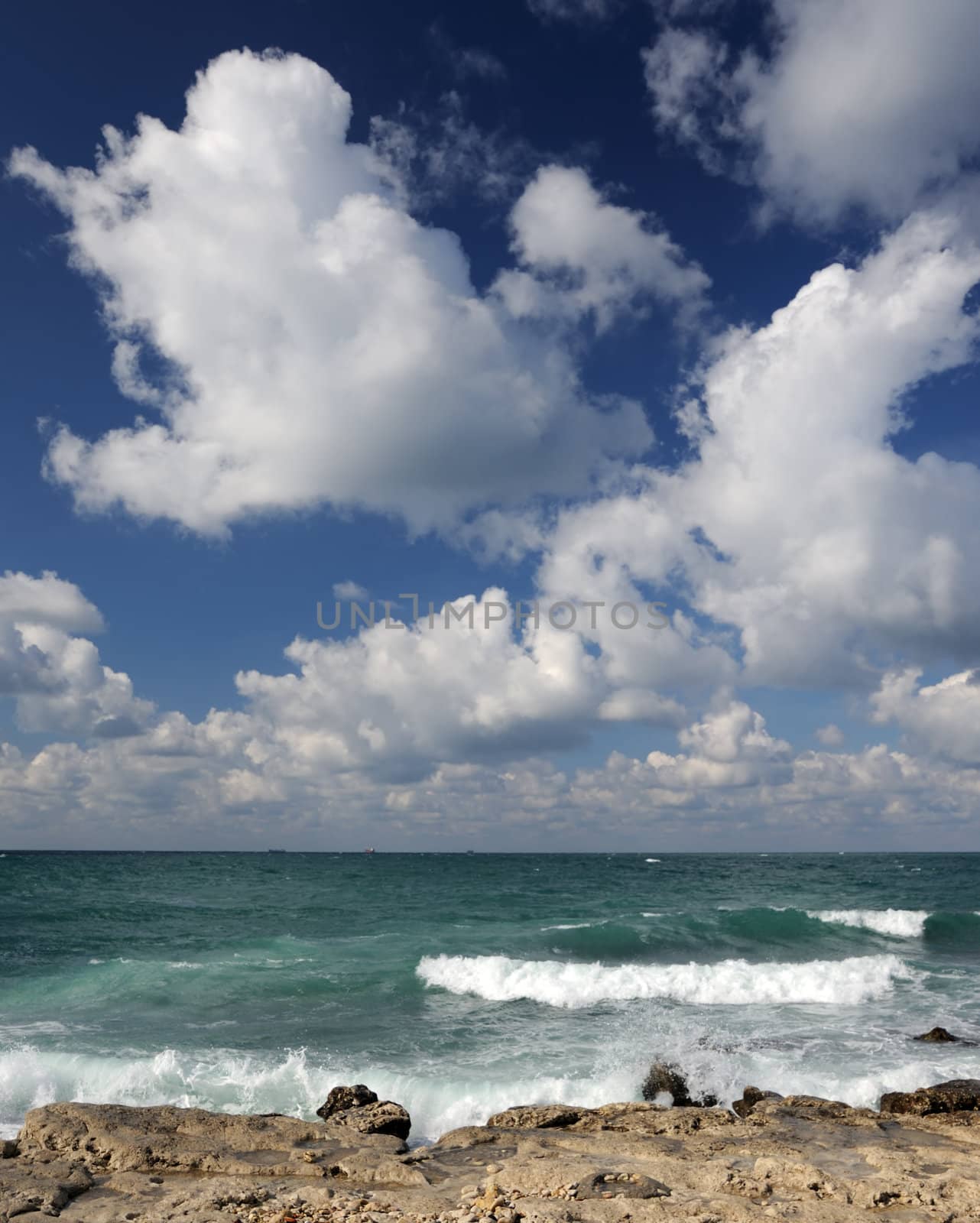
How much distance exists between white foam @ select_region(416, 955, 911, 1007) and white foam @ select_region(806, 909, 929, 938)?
41.2 ft

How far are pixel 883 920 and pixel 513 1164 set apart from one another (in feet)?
115

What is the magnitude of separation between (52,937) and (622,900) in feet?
99.2

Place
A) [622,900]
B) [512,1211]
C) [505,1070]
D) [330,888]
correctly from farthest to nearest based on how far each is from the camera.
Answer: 1. [330,888]
2. [622,900]
3. [505,1070]
4. [512,1211]

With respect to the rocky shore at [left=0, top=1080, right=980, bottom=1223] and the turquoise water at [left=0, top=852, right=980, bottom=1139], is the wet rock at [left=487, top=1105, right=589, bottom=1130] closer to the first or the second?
the rocky shore at [left=0, top=1080, right=980, bottom=1223]

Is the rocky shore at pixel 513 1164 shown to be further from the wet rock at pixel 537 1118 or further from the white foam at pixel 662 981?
the white foam at pixel 662 981

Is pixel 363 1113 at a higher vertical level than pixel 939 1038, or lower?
higher

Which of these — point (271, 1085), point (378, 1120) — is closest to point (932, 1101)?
point (378, 1120)

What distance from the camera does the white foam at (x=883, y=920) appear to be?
36625mm

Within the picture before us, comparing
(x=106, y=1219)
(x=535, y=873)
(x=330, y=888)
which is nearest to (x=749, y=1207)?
(x=106, y=1219)

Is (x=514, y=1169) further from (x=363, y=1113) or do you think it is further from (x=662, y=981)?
(x=662, y=981)

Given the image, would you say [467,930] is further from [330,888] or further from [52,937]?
[330,888]

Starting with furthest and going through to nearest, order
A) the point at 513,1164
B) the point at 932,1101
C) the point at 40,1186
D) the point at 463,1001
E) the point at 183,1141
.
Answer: the point at 463,1001, the point at 932,1101, the point at 183,1141, the point at 513,1164, the point at 40,1186

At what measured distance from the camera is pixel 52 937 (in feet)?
102

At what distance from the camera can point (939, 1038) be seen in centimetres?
1642
